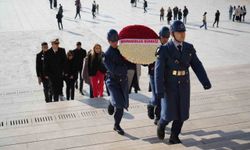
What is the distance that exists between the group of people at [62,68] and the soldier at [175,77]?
3.12 meters

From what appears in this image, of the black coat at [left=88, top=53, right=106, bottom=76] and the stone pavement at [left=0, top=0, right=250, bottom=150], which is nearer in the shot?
the stone pavement at [left=0, top=0, right=250, bottom=150]

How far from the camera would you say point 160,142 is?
5547 mm

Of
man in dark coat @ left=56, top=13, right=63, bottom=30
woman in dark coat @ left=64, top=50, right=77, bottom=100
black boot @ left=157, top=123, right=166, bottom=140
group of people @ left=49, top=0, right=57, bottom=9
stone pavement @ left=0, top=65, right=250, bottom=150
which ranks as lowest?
stone pavement @ left=0, top=65, right=250, bottom=150

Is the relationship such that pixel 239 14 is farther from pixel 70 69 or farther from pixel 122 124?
pixel 122 124

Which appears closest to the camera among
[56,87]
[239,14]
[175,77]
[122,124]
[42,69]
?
[175,77]

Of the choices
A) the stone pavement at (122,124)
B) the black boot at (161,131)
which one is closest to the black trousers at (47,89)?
the stone pavement at (122,124)

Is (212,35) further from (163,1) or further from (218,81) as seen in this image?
(163,1)

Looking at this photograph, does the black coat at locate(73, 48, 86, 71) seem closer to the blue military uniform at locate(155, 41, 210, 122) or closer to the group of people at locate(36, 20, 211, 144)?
the group of people at locate(36, 20, 211, 144)

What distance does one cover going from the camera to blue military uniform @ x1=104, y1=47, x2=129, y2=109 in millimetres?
5953

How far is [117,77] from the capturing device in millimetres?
6012

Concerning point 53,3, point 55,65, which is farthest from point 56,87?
point 53,3

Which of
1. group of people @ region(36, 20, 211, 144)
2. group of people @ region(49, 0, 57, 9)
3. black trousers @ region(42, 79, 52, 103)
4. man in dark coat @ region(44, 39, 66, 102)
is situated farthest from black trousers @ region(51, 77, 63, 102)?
group of people @ region(49, 0, 57, 9)

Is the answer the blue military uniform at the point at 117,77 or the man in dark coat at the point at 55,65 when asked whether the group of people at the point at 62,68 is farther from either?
the blue military uniform at the point at 117,77

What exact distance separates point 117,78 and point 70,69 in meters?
3.53
